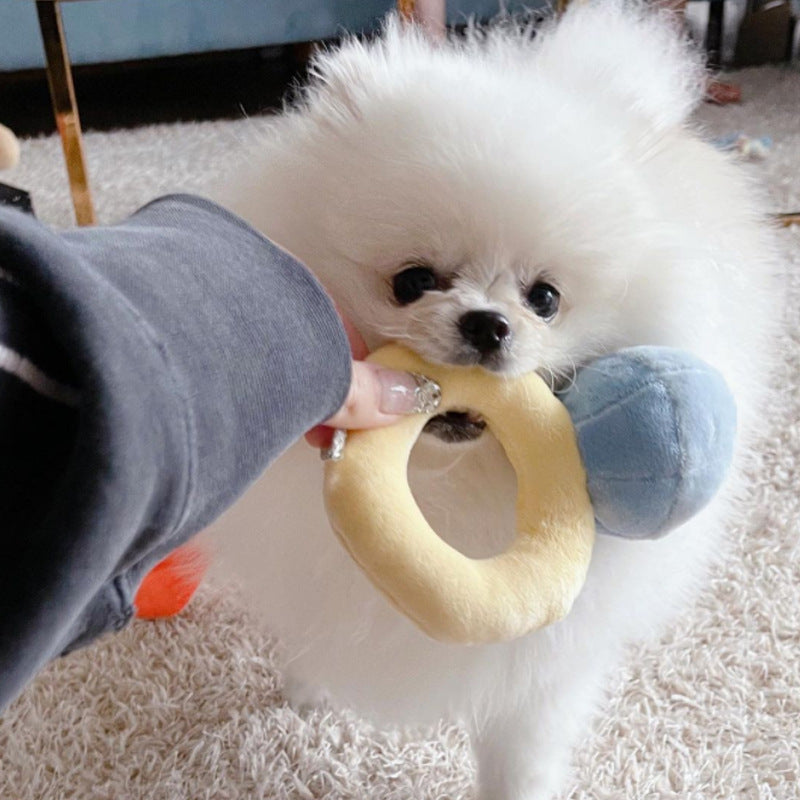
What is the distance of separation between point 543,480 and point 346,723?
510mm

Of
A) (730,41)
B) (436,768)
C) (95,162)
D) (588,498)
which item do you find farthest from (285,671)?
(730,41)

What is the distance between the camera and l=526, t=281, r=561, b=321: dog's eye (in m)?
0.71

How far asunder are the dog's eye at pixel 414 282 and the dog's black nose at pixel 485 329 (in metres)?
0.06

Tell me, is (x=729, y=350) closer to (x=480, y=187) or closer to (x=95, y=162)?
(x=480, y=187)

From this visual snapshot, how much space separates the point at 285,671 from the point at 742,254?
663 millimetres

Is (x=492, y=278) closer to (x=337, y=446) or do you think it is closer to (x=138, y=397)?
(x=337, y=446)

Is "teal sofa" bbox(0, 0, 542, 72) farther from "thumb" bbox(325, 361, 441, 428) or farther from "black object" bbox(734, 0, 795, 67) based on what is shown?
"thumb" bbox(325, 361, 441, 428)

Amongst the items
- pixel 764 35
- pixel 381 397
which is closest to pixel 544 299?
pixel 381 397

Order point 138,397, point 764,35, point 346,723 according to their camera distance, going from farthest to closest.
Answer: point 764,35, point 346,723, point 138,397

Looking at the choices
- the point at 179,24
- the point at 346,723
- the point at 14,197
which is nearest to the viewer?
the point at 346,723

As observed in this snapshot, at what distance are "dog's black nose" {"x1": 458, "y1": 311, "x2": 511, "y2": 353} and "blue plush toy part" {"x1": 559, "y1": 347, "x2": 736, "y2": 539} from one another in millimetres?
82

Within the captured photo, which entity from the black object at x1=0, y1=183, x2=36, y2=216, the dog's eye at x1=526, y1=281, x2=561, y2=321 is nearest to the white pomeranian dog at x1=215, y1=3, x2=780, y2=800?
the dog's eye at x1=526, y1=281, x2=561, y2=321

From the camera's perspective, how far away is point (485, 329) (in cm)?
66

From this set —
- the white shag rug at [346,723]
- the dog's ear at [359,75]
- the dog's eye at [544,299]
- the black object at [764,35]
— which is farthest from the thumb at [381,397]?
the black object at [764,35]
